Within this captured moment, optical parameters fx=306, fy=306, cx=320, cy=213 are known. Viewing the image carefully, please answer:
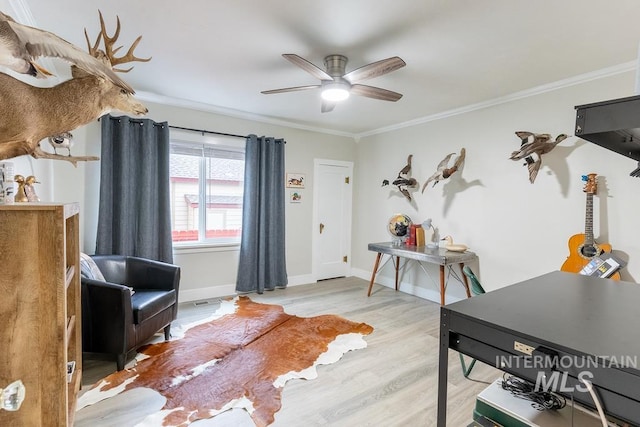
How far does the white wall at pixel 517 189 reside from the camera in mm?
2666

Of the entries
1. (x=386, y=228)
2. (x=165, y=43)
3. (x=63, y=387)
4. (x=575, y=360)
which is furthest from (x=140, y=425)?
(x=386, y=228)

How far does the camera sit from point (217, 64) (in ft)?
8.77

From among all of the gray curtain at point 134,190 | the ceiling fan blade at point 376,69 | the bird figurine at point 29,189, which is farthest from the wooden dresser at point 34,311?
the gray curtain at point 134,190

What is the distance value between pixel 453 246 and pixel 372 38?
252 centimetres

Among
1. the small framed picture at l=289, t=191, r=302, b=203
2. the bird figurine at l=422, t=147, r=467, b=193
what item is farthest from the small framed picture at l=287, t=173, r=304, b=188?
the bird figurine at l=422, t=147, r=467, b=193

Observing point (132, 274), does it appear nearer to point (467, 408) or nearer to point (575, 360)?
point (467, 408)

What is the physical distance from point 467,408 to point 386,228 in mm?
3058

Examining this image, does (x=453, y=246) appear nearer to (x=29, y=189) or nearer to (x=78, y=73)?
(x=78, y=73)

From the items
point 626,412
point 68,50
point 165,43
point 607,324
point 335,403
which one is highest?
point 165,43

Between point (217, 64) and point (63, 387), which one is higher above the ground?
point (217, 64)

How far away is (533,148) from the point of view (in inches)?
117

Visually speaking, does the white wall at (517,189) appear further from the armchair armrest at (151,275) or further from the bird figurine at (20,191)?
the bird figurine at (20,191)

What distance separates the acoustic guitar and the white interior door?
10.3ft

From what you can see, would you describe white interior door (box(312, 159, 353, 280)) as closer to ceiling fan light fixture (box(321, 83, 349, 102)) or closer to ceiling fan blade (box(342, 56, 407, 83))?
ceiling fan light fixture (box(321, 83, 349, 102))
